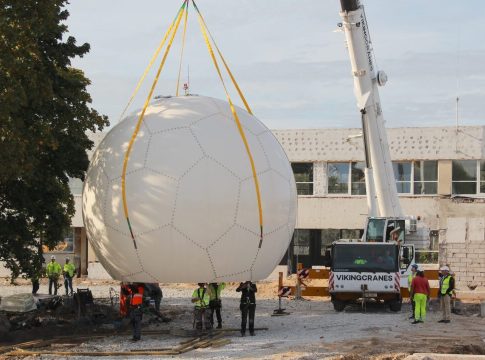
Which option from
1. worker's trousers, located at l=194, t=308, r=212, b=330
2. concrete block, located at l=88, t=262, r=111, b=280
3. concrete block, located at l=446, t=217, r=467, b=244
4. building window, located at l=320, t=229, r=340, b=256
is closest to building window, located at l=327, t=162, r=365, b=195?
building window, located at l=320, t=229, r=340, b=256

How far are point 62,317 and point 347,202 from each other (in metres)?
21.8

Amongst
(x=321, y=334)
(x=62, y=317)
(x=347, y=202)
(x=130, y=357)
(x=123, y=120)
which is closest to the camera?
(x=130, y=357)

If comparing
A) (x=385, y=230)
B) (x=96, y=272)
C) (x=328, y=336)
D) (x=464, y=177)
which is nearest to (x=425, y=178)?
(x=464, y=177)

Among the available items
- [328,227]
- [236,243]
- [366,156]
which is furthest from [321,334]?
[328,227]

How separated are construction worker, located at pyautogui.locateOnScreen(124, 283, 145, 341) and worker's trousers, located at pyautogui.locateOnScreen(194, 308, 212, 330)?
1531 millimetres

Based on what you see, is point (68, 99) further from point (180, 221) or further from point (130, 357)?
point (130, 357)

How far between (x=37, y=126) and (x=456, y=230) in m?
20.6

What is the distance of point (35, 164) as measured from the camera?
17484mm

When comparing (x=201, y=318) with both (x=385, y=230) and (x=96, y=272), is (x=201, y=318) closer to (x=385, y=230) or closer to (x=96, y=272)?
(x=385, y=230)

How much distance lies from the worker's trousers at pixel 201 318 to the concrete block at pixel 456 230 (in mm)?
17028

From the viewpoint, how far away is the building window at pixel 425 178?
38.7 m

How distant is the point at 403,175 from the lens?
39.2m

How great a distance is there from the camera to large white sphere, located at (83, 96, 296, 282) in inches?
587

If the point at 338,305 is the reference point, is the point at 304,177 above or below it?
above
